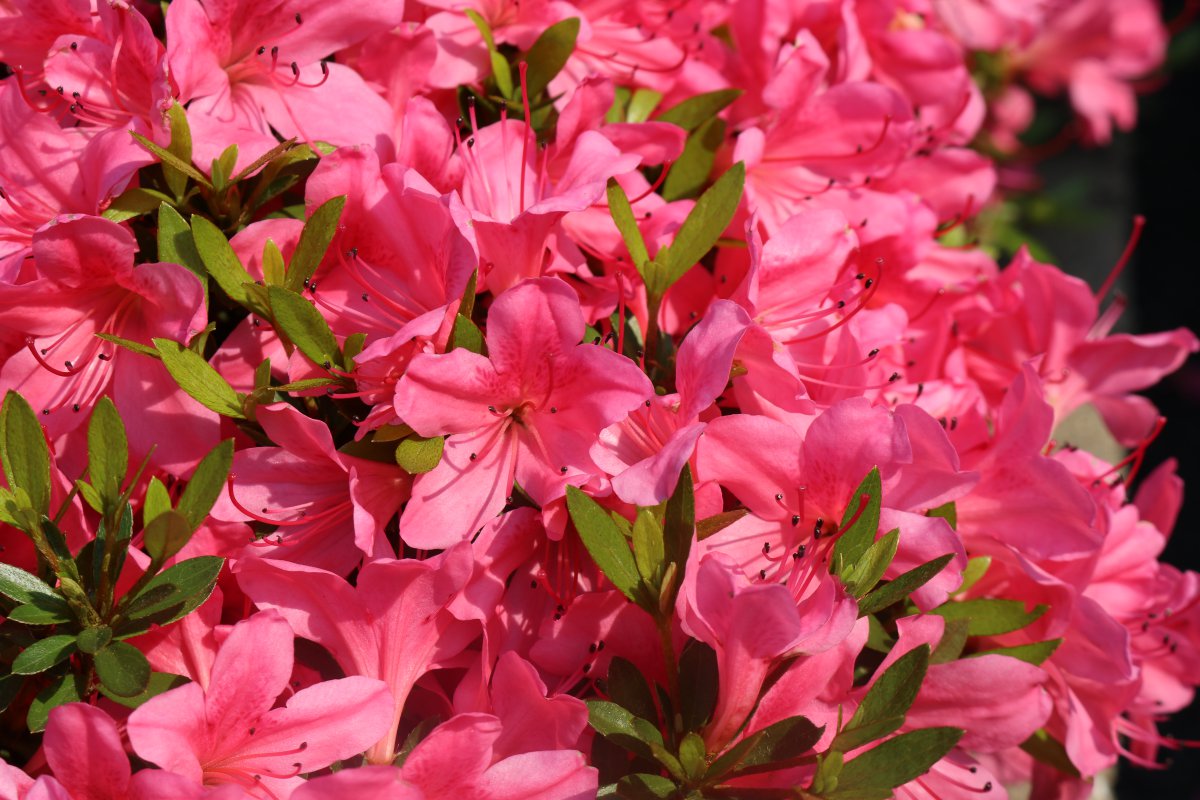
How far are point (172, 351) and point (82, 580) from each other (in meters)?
0.16

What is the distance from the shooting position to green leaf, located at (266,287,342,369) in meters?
0.78

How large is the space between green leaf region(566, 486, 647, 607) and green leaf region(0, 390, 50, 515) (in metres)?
Result: 0.33

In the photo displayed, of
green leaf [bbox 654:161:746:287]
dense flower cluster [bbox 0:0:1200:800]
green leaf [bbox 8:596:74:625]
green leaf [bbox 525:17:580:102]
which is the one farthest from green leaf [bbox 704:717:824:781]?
green leaf [bbox 525:17:580:102]

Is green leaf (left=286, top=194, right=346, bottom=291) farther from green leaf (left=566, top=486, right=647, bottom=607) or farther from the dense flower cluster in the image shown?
green leaf (left=566, top=486, right=647, bottom=607)

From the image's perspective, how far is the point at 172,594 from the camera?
2.44 ft

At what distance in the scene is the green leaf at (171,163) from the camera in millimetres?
791

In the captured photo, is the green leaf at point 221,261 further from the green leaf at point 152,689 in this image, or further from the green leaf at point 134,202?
the green leaf at point 152,689

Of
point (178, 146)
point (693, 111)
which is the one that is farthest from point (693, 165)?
Result: point (178, 146)

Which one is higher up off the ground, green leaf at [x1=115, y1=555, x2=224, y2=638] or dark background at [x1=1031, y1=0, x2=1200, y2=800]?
green leaf at [x1=115, y1=555, x2=224, y2=638]

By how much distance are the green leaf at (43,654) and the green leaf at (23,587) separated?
0.09ft

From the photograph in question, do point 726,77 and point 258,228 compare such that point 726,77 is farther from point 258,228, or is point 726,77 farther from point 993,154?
point 993,154

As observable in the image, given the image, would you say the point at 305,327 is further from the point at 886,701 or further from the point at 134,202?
the point at 886,701

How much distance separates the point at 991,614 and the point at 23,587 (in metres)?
0.69

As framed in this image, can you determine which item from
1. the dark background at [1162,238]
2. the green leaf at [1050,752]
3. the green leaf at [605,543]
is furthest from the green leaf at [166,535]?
the dark background at [1162,238]
